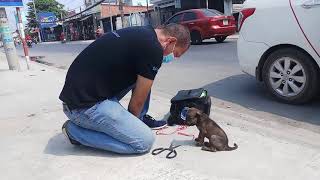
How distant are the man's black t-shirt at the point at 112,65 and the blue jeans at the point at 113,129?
91 millimetres

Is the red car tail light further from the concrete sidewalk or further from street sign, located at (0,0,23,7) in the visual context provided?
street sign, located at (0,0,23,7)

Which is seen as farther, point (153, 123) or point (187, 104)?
point (187, 104)

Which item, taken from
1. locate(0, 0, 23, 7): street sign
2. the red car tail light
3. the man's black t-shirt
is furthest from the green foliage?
the man's black t-shirt

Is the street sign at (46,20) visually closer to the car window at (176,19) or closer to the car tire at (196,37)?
the car window at (176,19)

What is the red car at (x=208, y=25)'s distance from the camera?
672 inches

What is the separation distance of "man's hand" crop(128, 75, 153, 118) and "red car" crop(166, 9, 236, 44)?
→ 13.6 meters

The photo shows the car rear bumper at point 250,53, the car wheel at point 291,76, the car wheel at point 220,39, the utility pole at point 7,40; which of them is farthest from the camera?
the car wheel at point 220,39

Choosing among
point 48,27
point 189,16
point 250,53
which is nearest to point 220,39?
point 189,16

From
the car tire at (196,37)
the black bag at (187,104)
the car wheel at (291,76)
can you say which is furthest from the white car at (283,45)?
the car tire at (196,37)

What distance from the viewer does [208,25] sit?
1705cm

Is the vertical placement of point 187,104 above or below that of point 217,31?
below

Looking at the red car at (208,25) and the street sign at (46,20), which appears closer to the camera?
the red car at (208,25)

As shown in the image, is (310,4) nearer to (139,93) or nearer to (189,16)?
(139,93)

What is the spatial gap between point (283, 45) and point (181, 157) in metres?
2.60
